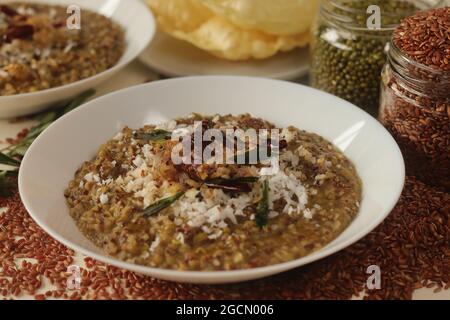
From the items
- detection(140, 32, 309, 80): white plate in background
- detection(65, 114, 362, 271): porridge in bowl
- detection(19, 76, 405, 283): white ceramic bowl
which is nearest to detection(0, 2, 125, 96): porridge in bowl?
detection(140, 32, 309, 80): white plate in background

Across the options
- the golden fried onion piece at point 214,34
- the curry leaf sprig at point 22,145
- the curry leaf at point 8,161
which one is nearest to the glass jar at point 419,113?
the golden fried onion piece at point 214,34

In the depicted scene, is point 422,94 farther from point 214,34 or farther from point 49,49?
point 49,49

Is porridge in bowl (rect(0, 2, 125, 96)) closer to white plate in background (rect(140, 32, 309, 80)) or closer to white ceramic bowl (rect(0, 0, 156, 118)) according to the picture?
white ceramic bowl (rect(0, 0, 156, 118))

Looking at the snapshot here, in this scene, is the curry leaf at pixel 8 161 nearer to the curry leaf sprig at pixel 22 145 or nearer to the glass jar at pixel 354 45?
the curry leaf sprig at pixel 22 145

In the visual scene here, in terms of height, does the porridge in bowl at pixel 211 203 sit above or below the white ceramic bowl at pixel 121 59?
above

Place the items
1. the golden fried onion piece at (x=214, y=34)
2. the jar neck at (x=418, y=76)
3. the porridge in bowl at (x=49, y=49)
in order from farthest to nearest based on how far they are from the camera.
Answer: the golden fried onion piece at (x=214, y=34)
the porridge in bowl at (x=49, y=49)
the jar neck at (x=418, y=76)
